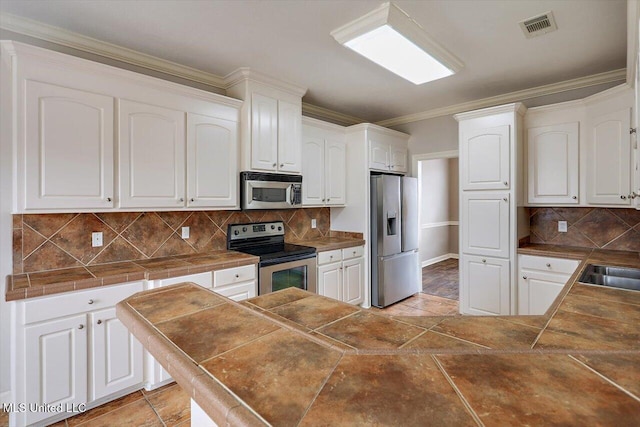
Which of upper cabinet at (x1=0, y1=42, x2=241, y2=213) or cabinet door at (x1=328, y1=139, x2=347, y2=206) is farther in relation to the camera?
cabinet door at (x1=328, y1=139, x2=347, y2=206)

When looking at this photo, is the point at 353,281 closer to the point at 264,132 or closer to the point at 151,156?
the point at 264,132

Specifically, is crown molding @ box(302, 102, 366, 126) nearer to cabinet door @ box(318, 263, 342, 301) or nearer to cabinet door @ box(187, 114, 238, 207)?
cabinet door @ box(187, 114, 238, 207)

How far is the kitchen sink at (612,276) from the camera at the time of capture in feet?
6.81

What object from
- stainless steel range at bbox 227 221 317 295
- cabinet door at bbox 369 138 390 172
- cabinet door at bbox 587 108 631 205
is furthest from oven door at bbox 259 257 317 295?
cabinet door at bbox 587 108 631 205

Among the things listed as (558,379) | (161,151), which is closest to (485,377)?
(558,379)

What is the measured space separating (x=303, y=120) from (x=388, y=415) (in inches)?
130

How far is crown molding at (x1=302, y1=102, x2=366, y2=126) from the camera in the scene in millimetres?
4035

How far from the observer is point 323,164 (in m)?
3.82

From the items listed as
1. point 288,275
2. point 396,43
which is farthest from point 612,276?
point 288,275

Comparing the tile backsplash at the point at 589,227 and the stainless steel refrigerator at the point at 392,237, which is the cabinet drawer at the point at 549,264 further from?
the stainless steel refrigerator at the point at 392,237

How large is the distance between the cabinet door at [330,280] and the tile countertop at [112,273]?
0.94 meters

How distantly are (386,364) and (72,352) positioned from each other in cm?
212

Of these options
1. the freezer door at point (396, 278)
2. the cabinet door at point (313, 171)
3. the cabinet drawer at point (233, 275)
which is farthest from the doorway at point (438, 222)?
the cabinet drawer at point (233, 275)
